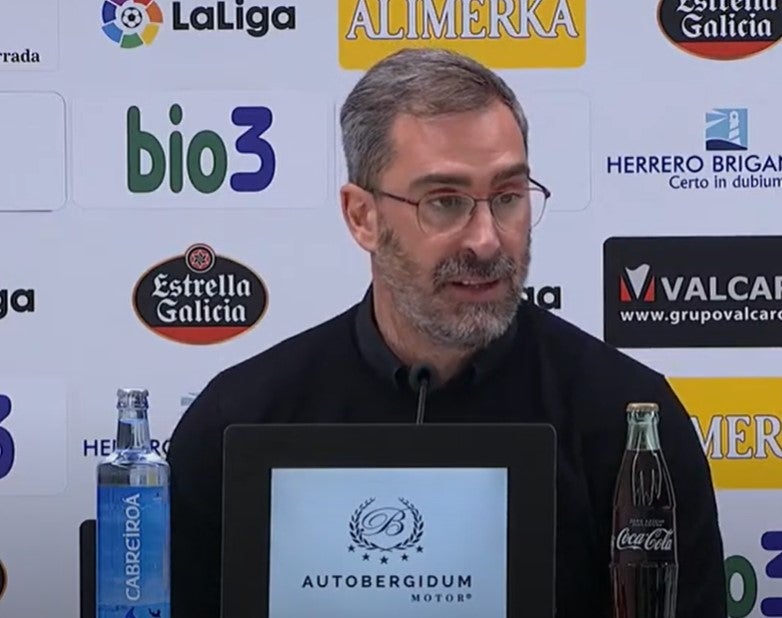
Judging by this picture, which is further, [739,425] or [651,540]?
[739,425]

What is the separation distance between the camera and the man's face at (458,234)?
1781 millimetres

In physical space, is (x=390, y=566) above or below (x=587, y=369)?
below

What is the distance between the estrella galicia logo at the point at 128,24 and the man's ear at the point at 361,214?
→ 534 mm

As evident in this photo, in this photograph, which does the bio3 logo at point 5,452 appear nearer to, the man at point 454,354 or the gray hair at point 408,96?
the man at point 454,354

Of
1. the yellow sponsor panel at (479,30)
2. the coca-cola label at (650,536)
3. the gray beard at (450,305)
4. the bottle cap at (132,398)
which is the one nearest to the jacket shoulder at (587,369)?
the gray beard at (450,305)

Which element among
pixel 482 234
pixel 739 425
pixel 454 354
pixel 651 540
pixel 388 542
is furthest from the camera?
pixel 739 425

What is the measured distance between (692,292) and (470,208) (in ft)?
2.04

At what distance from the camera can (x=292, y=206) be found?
2.28 meters

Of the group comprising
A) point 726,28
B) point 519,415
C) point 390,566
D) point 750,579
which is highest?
point 726,28

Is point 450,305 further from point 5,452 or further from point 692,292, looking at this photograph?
point 5,452

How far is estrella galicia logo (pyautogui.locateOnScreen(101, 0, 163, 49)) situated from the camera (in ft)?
7.49

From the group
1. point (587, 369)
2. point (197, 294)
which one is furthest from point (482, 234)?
point (197, 294)

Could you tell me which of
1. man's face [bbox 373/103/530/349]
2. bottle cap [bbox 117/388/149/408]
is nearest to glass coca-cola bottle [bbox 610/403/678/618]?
man's face [bbox 373/103/530/349]

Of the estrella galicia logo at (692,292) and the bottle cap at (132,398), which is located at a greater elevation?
the estrella galicia logo at (692,292)
